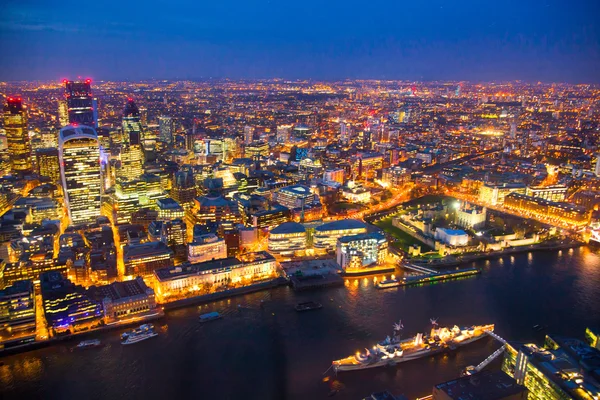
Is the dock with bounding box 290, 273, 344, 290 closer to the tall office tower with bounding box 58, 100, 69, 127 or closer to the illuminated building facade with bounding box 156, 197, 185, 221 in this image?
the illuminated building facade with bounding box 156, 197, 185, 221

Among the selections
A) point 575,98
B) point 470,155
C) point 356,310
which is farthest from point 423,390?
point 575,98

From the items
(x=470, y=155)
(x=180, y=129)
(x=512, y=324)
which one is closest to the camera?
(x=512, y=324)

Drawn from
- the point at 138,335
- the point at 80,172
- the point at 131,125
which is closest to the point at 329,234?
the point at 138,335

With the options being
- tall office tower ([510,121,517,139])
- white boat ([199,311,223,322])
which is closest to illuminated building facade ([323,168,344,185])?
Result: white boat ([199,311,223,322])

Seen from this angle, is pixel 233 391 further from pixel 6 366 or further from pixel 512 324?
pixel 512 324

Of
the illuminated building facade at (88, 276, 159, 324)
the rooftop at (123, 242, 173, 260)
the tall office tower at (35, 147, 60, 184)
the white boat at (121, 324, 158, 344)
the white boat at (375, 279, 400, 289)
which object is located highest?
the tall office tower at (35, 147, 60, 184)

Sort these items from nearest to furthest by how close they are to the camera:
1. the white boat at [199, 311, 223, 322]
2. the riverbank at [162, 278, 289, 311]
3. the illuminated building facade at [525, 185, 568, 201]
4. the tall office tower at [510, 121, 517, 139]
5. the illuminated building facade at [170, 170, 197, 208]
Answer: the white boat at [199, 311, 223, 322]
the riverbank at [162, 278, 289, 311]
the illuminated building facade at [170, 170, 197, 208]
the illuminated building facade at [525, 185, 568, 201]
the tall office tower at [510, 121, 517, 139]
